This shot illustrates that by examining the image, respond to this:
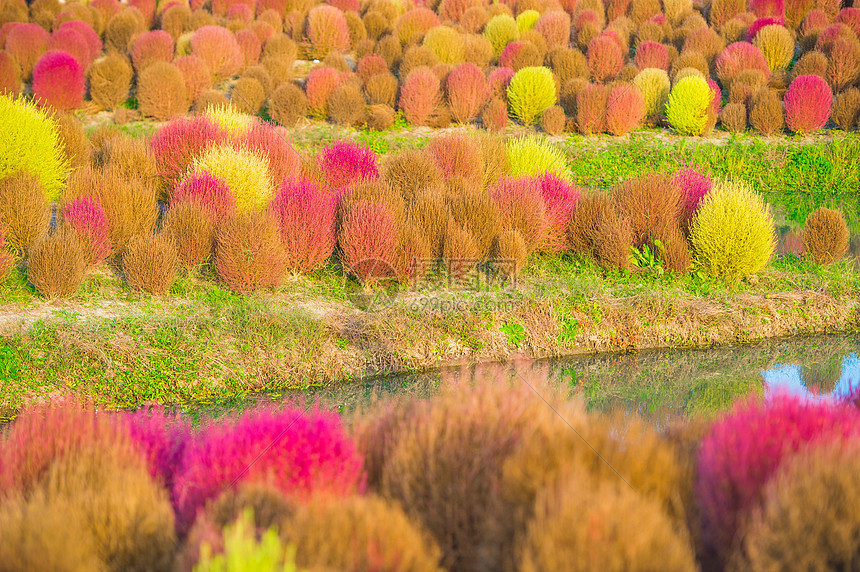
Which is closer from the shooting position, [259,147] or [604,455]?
[604,455]

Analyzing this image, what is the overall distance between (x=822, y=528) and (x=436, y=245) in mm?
5909

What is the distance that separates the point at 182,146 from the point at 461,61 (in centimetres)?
937

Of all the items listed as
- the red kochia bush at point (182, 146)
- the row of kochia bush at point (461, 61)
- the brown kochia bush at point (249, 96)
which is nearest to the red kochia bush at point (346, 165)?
the red kochia bush at point (182, 146)

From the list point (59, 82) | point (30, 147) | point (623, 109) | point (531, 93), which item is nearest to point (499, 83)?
point (531, 93)

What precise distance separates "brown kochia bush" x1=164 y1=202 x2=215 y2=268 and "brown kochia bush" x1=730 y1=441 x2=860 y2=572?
6303 millimetres

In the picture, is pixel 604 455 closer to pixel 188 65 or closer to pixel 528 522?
pixel 528 522

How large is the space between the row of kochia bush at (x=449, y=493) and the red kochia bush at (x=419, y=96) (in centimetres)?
1156

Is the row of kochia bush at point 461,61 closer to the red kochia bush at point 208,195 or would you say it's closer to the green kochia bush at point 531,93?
the green kochia bush at point 531,93

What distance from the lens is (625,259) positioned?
8031mm

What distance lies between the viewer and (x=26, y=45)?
56.0 ft

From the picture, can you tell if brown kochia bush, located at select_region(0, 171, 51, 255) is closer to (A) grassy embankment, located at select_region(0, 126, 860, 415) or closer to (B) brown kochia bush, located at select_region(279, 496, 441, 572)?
(A) grassy embankment, located at select_region(0, 126, 860, 415)

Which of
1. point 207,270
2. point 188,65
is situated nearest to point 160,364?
point 207,270

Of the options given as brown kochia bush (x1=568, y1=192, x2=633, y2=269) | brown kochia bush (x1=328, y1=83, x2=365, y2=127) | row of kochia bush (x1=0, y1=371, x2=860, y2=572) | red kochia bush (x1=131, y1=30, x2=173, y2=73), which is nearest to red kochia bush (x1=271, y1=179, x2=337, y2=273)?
brown kochia bush (x1=568, y1=192, x2=633, y2=269)

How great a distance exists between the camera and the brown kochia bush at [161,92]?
14.5m
